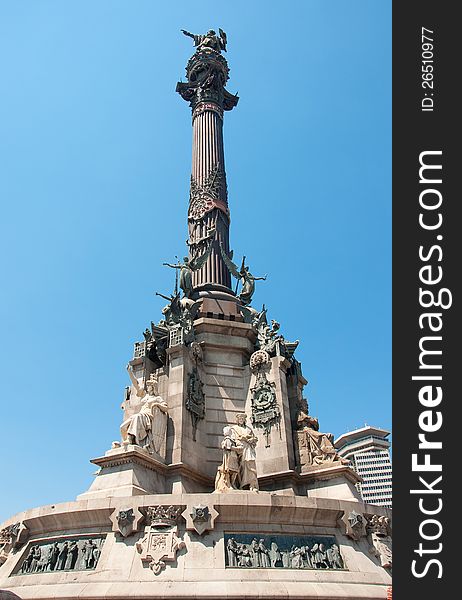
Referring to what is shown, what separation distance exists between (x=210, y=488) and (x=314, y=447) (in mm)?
4202

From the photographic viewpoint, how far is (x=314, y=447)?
19344 mm

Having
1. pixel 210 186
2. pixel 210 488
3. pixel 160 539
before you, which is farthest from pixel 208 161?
pixel 160 539

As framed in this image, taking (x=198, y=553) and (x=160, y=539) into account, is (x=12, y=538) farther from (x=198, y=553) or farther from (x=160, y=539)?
(x=198, y=553)

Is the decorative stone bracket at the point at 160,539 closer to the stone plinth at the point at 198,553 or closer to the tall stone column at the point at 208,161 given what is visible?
the stone plinth at the point at 198,553

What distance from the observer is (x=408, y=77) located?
31.3 feet

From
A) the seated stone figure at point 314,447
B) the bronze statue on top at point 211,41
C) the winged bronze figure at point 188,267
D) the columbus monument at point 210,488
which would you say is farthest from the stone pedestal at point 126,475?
the bronze statue on top at point 211,41

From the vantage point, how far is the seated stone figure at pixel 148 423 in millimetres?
17469

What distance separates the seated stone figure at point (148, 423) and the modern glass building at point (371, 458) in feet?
322

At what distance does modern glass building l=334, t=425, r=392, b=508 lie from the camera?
112 metres

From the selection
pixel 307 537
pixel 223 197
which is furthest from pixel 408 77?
pixel 223 197

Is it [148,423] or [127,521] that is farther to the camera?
[148,423]

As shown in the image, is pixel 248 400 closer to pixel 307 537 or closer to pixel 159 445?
pixel 159 445

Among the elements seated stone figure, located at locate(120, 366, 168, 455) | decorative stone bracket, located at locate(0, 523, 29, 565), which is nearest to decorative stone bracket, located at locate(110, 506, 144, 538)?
decorative stone bracket, located at locate(0, 523, 29, 565)

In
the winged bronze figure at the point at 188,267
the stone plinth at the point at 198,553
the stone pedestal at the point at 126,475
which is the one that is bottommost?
the stone plinth at the point at 198,553
